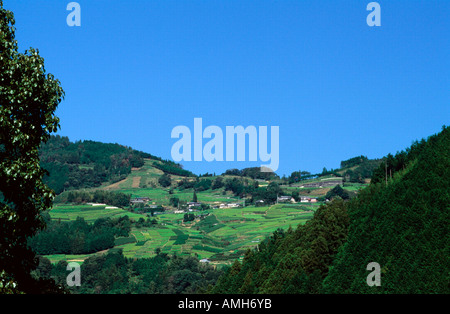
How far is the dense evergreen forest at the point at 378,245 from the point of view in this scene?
47.5 m

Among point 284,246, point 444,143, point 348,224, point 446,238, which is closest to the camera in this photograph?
point 446,238

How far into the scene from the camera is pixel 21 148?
18.6m

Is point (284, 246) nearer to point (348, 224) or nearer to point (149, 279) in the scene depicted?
point (348, 224)

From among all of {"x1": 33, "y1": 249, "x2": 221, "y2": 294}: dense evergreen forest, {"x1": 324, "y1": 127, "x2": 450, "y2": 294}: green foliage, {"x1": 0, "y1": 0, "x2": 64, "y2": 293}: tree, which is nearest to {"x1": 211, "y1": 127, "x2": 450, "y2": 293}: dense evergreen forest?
{"x1": 324, "y1": 127, "x2": 450, "y2": 294}: green foliage

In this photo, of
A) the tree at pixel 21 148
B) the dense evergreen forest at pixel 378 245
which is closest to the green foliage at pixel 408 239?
the dense evergreen forest at pixel 378 245

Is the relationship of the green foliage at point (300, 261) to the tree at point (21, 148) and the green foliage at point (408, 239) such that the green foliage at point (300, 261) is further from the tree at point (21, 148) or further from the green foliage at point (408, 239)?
the tree at point (21, 148)

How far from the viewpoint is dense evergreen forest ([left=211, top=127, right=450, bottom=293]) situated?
156 ft

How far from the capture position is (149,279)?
181125mm

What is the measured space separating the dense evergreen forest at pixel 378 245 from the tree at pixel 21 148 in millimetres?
32390

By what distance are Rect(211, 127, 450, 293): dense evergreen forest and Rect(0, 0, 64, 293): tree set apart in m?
32.4

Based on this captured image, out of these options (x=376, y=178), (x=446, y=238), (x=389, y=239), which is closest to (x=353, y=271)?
(x=389, y=239)

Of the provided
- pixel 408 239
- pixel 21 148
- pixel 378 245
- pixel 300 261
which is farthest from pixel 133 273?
pixel 21 148

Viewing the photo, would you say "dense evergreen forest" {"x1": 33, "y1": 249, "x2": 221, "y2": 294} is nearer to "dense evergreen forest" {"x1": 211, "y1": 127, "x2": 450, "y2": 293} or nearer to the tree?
"dense evergreen forest" {"x1": 211, "y1": 127, "x2": 450, "y2": 293}
